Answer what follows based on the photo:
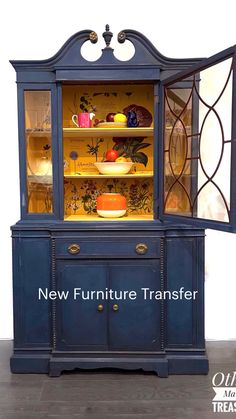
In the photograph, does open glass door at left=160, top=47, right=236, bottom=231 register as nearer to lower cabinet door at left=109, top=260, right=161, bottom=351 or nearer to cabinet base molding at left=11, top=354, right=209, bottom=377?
lower cabinet door at left=109, top=260, right=161, bottom=351

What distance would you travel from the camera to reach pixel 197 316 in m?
2.46

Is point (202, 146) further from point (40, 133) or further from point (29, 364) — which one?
point (29, 364)

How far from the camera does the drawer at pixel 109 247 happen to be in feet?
7.93

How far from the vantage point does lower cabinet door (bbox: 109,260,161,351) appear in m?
2.44

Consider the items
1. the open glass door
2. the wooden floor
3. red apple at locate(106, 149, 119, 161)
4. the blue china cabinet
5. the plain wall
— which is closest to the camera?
the open glass door

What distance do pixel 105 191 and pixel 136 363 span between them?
1127 mm

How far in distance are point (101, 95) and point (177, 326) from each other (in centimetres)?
157

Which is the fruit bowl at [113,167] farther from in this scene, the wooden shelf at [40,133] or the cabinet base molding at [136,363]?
the cabinet base molding at [136,363]

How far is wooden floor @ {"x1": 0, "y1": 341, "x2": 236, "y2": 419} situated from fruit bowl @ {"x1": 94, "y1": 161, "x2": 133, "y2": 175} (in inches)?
48.0

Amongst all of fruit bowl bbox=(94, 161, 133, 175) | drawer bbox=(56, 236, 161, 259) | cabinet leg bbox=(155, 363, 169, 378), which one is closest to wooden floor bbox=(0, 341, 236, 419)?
cabinet leg bbox=(155, 363, 169, 378)

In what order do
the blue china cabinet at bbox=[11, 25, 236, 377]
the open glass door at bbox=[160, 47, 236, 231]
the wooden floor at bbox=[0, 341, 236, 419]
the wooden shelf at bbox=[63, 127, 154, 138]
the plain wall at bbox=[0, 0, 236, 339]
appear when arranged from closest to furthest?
the open glass door at bbox=[160, 47, 236, 231]
the wooden floor at bbox=[0, 341, 236, 419]
the blue china cabinet at bbox=[11, 25, 236, 377]
the wooden shelf at bbox=[63, 127, 154, 138]
the plain wall at bbox=[0, 0, 236, 339]

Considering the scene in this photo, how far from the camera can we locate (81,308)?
97.0 inches

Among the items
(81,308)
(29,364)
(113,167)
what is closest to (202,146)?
(113,167)

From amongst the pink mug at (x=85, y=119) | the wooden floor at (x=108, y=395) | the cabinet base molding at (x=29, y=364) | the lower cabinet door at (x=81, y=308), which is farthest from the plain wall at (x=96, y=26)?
the wooden floor at (x=108, y=395)
